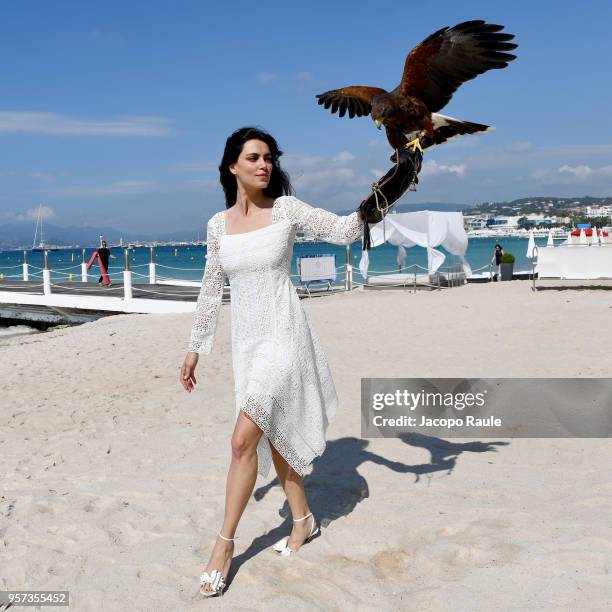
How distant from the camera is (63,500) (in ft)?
13.0

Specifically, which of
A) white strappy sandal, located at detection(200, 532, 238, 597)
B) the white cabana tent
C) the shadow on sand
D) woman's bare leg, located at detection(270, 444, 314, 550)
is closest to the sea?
the white cabana tent

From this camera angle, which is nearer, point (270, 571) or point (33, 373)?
point (270, 571)

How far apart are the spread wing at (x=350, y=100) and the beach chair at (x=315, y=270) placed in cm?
1533

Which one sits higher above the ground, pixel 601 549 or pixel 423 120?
pixel 423 120

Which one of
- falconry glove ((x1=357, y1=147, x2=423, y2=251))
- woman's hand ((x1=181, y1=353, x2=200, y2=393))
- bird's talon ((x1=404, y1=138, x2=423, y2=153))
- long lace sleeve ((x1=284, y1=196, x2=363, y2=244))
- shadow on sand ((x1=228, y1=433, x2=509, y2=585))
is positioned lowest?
shadow on sand ((x1=228, y1=433, x2=509, y2=585))

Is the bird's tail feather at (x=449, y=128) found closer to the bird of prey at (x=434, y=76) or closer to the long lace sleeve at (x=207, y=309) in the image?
the bird of prey at (x=434, y=76)

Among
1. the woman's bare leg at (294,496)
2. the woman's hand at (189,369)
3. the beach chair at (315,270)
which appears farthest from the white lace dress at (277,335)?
the beach chair at (315,270)

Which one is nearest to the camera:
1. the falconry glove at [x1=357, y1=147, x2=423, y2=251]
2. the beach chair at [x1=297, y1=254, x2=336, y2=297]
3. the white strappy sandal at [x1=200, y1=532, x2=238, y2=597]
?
the falconry glove at [x1=357, y1=147, x2=423, y2=251]

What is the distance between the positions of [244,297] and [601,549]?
1.94 m

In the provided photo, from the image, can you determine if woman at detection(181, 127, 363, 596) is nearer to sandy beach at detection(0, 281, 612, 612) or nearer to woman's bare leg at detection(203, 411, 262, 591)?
woman's bare leg at detection(203, 411, 262, 591)

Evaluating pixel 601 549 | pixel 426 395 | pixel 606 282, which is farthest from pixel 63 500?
pixel 606 282

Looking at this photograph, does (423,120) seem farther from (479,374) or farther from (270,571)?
(479,374)

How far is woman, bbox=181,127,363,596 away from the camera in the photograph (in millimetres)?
2908

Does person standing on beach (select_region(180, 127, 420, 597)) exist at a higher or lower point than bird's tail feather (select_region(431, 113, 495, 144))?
lower
